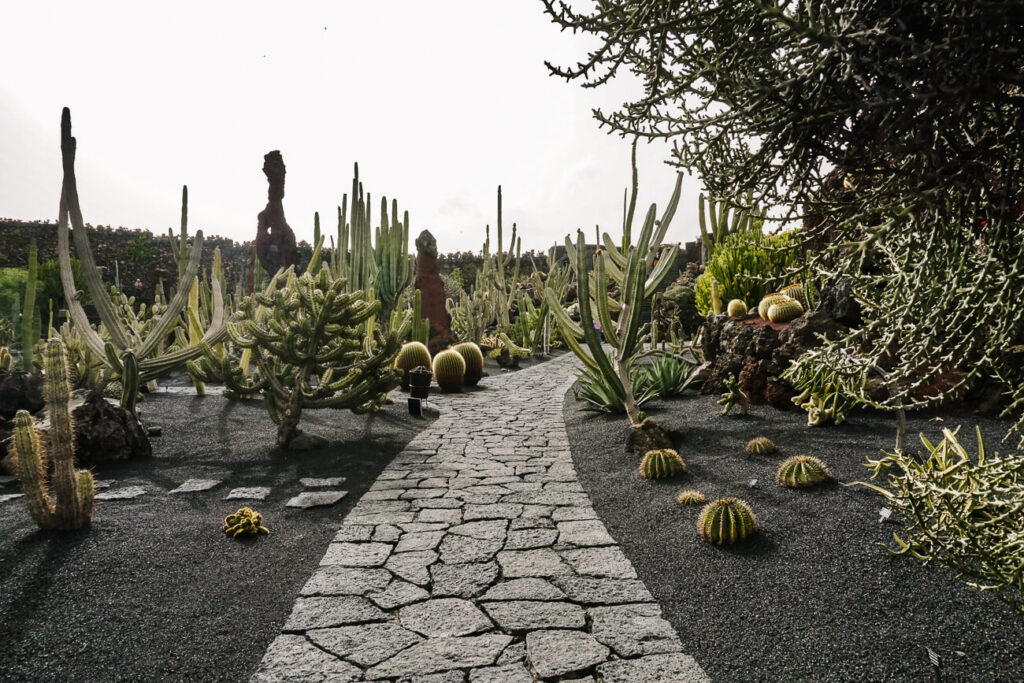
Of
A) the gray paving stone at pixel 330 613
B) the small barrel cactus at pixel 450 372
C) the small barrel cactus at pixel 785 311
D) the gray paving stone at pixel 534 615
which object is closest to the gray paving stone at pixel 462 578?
the gray paving stone at pixel 534 615

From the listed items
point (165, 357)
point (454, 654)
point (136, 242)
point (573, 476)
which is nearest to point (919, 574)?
point (454, 654)

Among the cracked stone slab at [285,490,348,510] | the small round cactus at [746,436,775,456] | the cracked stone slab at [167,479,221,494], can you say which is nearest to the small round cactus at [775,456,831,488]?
the small round cactus at [746,436,775,456]

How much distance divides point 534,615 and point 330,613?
0.91 m

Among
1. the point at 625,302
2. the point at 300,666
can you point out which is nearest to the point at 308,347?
the point at 625,302

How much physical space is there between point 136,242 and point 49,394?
739 inches

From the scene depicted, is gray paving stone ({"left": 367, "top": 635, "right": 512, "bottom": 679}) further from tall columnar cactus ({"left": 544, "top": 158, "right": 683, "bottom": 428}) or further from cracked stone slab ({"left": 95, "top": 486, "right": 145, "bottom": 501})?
tall columnar cactus ({"left": 544, "top": 158, "right": 683, "bottom": 428})

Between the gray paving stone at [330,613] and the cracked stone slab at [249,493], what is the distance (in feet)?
5.38

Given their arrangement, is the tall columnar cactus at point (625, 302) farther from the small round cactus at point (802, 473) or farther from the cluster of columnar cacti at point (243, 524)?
the cluster of columnar cacti at point (243, 524)

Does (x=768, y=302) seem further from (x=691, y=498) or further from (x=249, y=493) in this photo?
(x=249, y=493)

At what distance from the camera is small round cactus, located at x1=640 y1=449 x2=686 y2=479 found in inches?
177

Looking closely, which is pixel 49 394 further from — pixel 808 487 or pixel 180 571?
pixel 808 487

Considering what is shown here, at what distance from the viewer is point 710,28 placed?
2.04 m

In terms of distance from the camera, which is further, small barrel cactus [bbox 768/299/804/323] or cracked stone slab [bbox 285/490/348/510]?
small barrel cactus [bbox 768/299/804/323]

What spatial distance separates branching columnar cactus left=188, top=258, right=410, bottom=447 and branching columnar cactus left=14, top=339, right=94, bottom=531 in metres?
2.02
